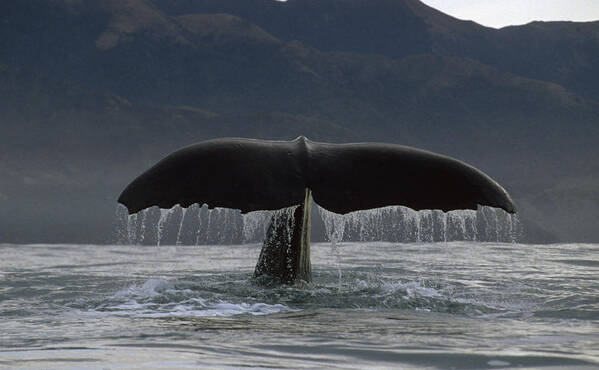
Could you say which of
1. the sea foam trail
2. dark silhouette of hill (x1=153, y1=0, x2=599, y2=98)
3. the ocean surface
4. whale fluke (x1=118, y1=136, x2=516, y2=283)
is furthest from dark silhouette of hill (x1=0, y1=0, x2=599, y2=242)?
whale fluke (x1=118, y1=136, x2=516, y2=283)

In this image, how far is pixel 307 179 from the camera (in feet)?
16.4

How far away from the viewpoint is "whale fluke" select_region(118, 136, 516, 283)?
4.83m

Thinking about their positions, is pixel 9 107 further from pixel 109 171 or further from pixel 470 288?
pixel 470 288

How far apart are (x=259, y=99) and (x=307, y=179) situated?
57289 millimetres

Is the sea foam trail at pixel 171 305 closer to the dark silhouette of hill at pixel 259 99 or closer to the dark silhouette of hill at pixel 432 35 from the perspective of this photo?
the dark silhouette of hill at pixel 259 99

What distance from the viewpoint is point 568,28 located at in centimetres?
8519

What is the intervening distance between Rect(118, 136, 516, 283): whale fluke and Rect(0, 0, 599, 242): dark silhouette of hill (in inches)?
817

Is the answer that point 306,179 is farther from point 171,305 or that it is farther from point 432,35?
point 432,35

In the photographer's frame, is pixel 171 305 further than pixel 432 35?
No

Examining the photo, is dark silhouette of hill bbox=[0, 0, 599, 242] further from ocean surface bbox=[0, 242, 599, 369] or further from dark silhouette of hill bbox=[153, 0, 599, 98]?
ocean surface bbox=[0, 242, 599, 369]

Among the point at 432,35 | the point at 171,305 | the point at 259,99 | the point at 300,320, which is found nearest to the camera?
the point at 300,320

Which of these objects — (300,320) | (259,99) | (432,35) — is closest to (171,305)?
(300,320)

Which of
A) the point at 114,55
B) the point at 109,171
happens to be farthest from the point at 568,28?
the point at 109,171

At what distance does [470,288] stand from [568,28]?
83009mm
